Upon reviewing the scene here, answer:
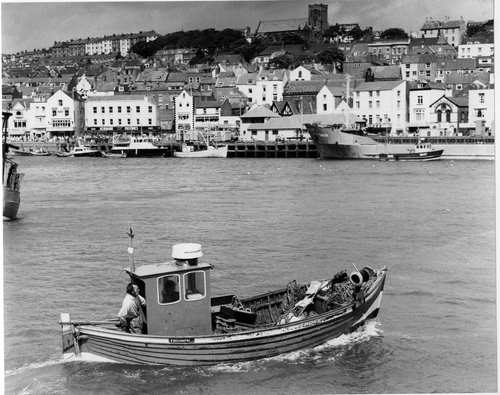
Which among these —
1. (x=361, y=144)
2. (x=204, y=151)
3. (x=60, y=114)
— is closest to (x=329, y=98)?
(x=361, y=144)

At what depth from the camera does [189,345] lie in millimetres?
5648

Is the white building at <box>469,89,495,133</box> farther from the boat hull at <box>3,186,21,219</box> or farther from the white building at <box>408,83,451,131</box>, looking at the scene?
the boat hull at <box>3,186,21,219</box>

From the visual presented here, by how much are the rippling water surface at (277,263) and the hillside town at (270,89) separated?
36.5ft

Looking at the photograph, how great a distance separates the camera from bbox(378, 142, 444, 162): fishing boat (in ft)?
83.9

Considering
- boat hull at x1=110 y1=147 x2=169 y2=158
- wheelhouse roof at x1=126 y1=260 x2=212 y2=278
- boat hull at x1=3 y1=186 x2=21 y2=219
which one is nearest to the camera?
wheelhouse roof at x1=126 y1=260 x2=212 y2=278

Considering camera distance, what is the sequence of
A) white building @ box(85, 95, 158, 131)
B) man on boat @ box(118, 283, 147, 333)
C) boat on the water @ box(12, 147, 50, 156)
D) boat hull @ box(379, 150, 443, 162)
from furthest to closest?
white building @ box(85, 95, 158, 131) → boat on the water @ box(12, 147, 50, 156) → boat hull @ box(379, 150, 443, 162) → man on boat @ box(118, 283, 147, 333)

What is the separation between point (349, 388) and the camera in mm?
5758

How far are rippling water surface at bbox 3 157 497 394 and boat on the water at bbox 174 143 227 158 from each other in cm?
1075

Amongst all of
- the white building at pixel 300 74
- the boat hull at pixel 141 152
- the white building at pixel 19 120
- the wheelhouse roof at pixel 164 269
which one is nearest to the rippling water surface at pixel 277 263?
the wheelhouse roof at pixel 164 269

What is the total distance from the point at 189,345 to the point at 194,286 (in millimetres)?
385

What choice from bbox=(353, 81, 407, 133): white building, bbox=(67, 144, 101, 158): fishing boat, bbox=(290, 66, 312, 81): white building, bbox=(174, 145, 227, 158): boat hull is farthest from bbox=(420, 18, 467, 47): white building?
bbox=(67, 144, 101, 158): fishing boat

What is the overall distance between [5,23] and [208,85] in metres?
32.1

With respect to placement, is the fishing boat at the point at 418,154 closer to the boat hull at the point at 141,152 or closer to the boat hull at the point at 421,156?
the boat hull at the point at 421,156

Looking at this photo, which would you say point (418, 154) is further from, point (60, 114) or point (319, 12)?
point (60, 114)
